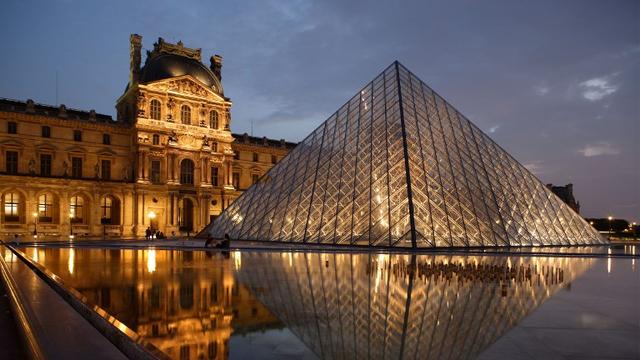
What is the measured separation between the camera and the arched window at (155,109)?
42562 mm

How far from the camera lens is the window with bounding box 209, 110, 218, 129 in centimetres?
4616

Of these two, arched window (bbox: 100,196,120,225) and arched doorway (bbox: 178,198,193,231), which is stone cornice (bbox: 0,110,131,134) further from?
arched doorway (bbox: 178,198,193,231)

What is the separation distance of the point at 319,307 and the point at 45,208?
3917 cm

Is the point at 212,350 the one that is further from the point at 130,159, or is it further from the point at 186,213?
the point at 186,213

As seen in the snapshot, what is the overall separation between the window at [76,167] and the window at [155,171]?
5.78 metres

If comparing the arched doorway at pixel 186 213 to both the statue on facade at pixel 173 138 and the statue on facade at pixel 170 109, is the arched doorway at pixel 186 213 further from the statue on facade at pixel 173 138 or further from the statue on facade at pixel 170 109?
the statue on facade at pixel 170 109

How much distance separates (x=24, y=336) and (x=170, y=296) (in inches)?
118

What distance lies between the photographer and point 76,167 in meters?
40.9

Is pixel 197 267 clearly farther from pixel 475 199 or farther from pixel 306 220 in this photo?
pixel 475 199

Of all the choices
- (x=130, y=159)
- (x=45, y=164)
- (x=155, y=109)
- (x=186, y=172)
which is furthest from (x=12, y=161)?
(x=186, y=172)

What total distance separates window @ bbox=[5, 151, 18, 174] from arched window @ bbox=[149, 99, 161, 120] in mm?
10872

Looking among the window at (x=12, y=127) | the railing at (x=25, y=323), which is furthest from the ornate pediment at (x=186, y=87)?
the railing at (x=25, y=323)

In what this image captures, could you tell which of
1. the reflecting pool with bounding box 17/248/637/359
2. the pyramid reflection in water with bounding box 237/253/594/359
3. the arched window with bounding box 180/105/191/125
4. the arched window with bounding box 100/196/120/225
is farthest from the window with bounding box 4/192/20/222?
the pyramid reflection in water with bounding box 237/253/594/359

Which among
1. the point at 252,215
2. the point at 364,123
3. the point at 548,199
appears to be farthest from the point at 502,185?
the point at 252,215
